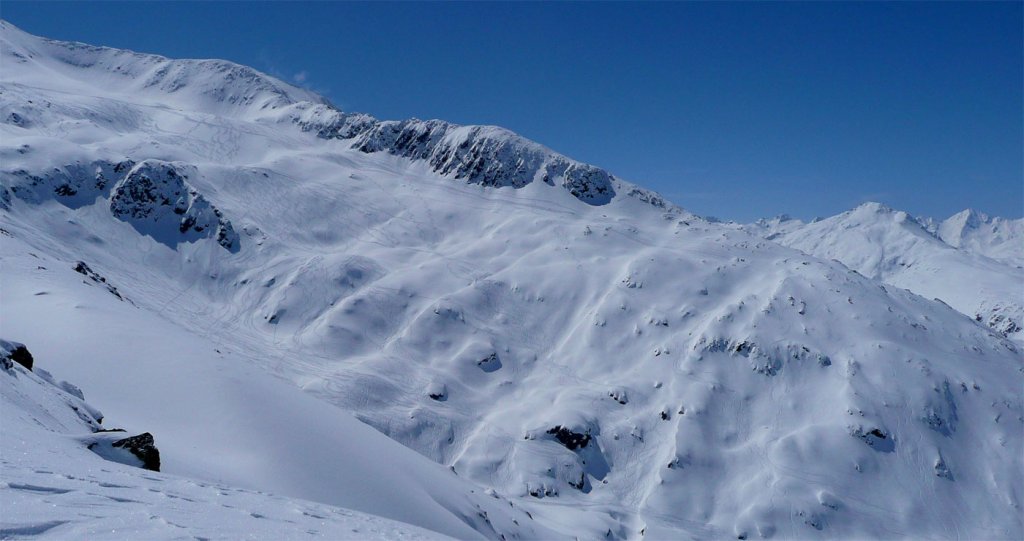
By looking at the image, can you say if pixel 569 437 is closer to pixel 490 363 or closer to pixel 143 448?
pixel 490 363

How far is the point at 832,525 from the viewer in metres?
54.9

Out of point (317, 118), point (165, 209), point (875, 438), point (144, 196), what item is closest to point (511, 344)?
point (875, 438)

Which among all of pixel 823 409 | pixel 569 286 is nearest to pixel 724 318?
pixel 823 409

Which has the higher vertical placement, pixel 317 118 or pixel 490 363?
pixel 317 118

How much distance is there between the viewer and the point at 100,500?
8.18 metres

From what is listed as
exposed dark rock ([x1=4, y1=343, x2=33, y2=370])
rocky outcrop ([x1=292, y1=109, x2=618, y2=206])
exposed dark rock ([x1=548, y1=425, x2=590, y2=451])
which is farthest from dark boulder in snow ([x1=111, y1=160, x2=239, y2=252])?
exposed dark rock ([x1=4, y1=343, x2=33, y2=370])

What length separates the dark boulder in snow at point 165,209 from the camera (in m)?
79.8

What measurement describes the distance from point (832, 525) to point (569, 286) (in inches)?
1684

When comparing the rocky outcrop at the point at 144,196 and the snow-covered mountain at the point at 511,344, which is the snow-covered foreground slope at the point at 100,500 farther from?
the rocky outcrop at the point at 144,196

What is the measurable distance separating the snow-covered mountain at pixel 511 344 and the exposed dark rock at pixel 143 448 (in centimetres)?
863

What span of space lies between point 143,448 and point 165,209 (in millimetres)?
82905

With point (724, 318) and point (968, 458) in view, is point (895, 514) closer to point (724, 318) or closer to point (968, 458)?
point (968, 458)

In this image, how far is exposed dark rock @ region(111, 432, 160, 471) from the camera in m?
13.1

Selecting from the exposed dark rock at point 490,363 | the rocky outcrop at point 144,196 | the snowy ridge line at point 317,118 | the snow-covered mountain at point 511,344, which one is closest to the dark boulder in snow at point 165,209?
the rocky outcrop at point 144,196
